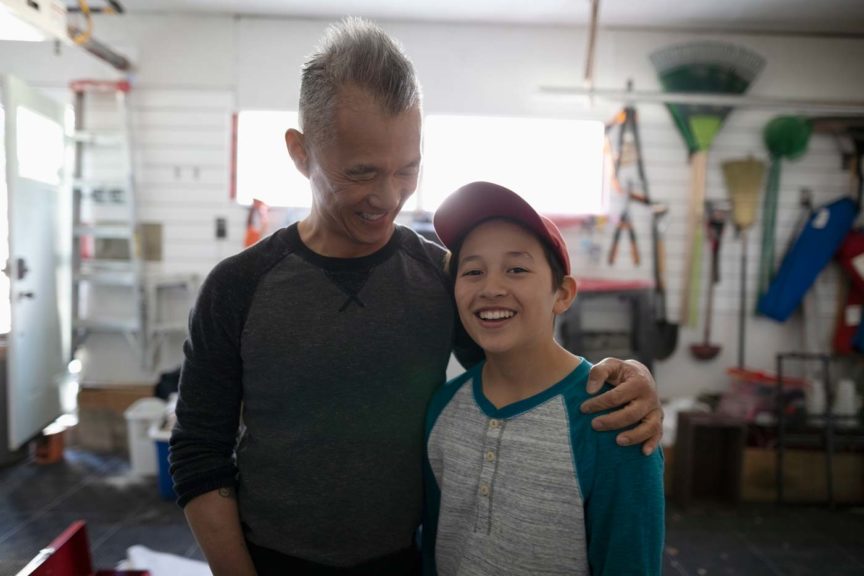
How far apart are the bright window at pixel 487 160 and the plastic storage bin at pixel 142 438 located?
1.65 meters

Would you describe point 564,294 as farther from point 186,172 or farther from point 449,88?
point 186,172

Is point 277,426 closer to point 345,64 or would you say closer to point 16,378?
point 345,64

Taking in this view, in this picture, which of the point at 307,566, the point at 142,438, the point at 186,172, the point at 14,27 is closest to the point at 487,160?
the point at 186,172

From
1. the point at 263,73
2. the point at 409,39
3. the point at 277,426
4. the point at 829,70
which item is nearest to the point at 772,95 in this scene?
the point at 829,70

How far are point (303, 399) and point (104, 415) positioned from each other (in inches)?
152

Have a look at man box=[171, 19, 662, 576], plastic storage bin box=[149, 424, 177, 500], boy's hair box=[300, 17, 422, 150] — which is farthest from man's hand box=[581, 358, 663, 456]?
plastic storage bin box=[149, 424, 177, 500]

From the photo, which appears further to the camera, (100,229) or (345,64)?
(100,229)

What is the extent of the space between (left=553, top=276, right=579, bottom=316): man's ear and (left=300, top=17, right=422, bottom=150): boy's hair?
450 mm

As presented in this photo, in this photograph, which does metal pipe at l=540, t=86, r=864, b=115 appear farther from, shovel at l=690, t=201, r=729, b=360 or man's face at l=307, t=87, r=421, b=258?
man's face at l=307, t=87, r=421, b=258

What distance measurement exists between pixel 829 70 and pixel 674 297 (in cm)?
206

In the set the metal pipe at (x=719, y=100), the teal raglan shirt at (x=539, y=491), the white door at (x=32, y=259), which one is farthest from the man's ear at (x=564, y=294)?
the white door at (x=32, y=259)

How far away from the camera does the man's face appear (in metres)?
0.95

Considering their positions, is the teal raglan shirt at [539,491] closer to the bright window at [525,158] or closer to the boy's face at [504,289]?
the boy's face at [504,289]

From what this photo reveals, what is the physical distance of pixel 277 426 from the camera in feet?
3.40
